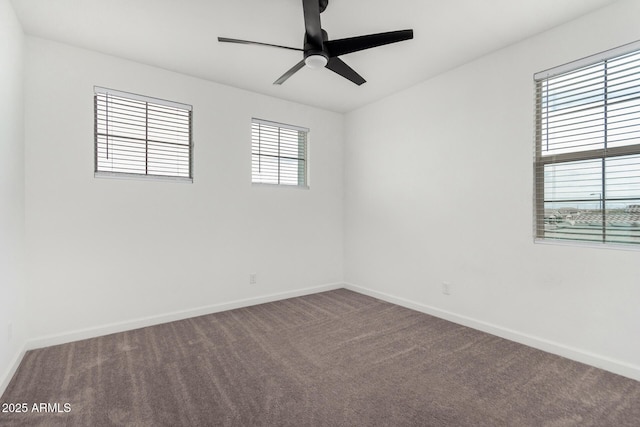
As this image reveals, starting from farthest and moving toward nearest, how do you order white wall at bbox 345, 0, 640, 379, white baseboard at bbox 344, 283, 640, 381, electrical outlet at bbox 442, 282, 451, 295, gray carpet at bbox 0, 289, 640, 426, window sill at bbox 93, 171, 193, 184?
electrical outlet at bbox 442, 282, 451, 295 < window sill at bbox 93, 171, 193, 184 < white wall at bbox 345, 0, 640, 379 < white baseboard at bbox 344, 283, 640, 381 < gray carpet at bbox 0, 289, 640, 426

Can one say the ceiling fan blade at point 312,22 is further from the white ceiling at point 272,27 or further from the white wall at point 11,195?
the white wall at point 11,195

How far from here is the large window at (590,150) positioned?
Result: 2297 millimetres

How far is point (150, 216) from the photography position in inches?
130

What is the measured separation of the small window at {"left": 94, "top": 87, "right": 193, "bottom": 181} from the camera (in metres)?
3.10

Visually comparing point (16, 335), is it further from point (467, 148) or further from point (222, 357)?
point (467, 148)

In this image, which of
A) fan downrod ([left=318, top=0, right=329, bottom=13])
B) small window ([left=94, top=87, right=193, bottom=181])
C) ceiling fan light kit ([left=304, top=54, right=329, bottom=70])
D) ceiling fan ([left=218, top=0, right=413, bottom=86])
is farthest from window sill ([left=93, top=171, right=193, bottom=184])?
fan downrod ([left=318, top=0, right=329, bottom=13])

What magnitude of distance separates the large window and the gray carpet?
1166 mm

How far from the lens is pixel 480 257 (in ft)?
10.4

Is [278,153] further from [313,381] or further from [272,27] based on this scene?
[313,381]

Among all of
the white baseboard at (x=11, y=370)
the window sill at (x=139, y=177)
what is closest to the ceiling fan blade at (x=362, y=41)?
the window sill at (x=139, y=177)

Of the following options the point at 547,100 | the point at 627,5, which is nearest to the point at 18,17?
the point at 547,100

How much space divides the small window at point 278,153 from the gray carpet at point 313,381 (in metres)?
2.06

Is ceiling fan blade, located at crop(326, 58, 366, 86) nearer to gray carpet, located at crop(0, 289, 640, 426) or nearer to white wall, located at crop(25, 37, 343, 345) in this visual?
white wall, located at crop(25, 37, 343, 345)

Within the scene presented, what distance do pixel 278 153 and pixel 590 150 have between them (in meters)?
3.39
